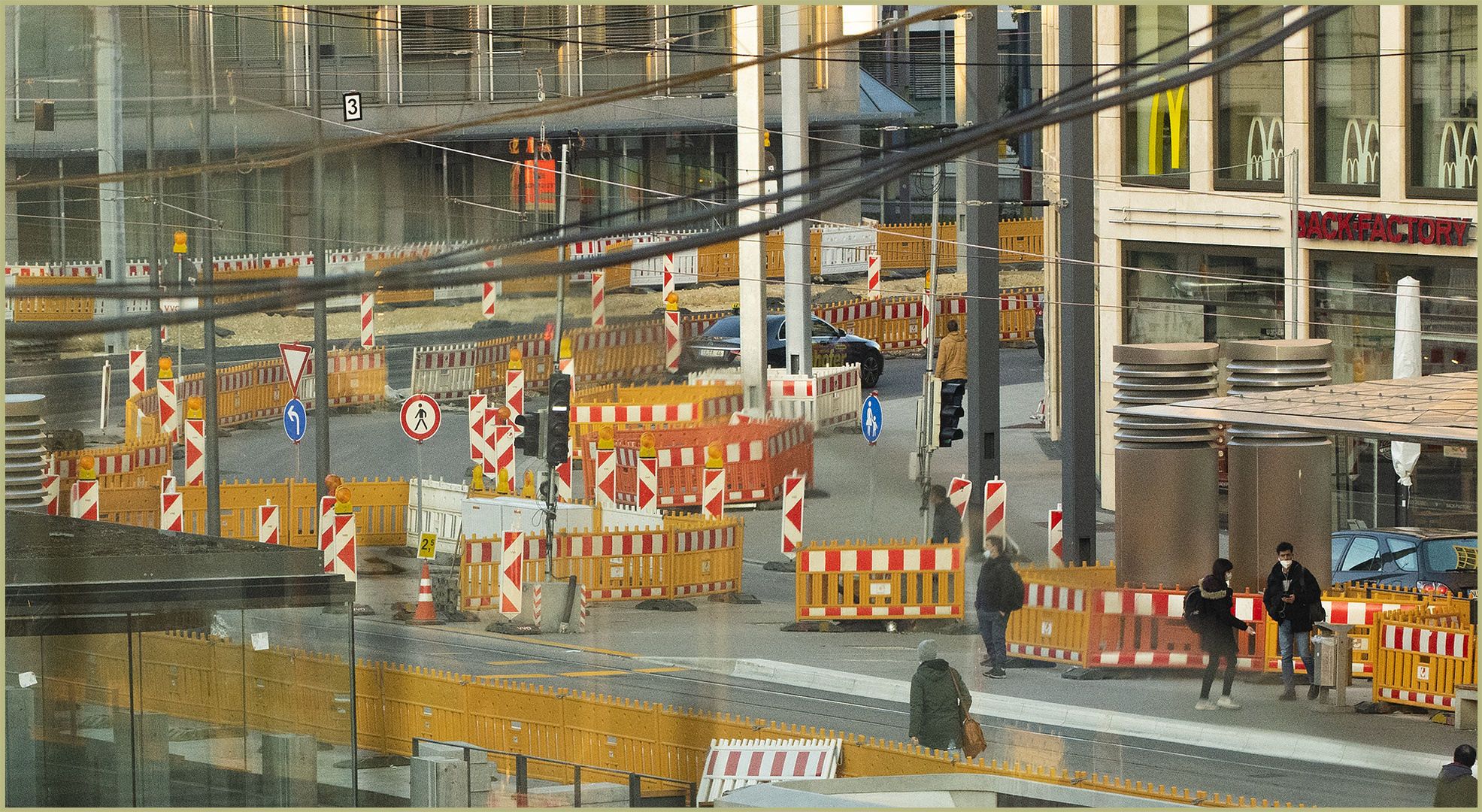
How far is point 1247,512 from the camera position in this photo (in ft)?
56.7

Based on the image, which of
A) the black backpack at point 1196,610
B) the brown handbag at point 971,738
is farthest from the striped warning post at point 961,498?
the brown handbag at point 971,738

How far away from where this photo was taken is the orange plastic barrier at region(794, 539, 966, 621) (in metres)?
18.6

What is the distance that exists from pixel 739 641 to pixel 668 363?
47.2ft

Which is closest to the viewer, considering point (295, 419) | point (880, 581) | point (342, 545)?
point (880, 581)

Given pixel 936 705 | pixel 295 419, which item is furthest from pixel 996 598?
pixel 295 419

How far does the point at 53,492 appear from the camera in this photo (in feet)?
71.9

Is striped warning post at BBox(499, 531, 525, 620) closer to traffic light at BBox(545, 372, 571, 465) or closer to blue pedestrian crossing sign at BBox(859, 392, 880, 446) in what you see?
traffic light at BBox(545, 372, 571, 465)

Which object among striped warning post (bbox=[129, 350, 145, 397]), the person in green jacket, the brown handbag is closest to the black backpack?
the person in green jacket

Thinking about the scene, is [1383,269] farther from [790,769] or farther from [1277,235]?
[790,769]

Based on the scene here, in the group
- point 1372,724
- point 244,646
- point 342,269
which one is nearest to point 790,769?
point 244,646

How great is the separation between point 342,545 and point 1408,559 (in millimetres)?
11077

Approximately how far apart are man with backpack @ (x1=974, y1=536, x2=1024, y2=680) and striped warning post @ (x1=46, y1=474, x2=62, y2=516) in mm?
11021

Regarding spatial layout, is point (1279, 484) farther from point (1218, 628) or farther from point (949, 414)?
point (949, 414)

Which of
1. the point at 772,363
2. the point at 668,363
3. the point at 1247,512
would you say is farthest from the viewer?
the point at 772,363
